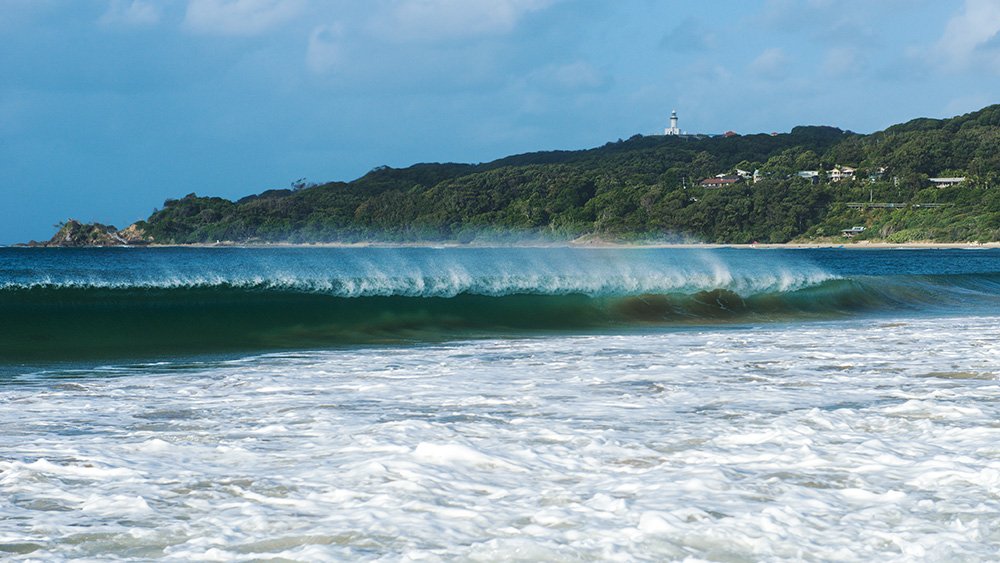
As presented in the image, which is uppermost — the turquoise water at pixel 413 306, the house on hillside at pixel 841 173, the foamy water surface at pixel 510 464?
the house on hillside at pixel 841 173

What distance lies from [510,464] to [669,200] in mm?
136518

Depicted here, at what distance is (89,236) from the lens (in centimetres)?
15125

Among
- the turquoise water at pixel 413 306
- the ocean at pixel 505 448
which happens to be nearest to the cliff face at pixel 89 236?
the turquoise water at pixel 413 306

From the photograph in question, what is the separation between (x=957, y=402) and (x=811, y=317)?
1303cm

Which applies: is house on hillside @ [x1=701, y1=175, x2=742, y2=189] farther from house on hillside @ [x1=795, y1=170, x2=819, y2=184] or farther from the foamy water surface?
the foamy water surface

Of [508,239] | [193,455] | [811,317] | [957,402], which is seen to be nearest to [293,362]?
[193,455]

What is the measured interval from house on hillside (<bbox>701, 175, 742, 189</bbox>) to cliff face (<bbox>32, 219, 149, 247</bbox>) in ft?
301

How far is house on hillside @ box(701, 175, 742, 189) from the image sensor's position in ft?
498

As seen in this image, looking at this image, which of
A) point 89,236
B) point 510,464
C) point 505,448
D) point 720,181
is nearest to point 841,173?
point 720,181

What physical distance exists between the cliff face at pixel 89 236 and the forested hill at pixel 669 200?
9.63 ft

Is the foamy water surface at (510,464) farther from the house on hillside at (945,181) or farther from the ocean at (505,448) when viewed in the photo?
the house on hillside at (945,181)

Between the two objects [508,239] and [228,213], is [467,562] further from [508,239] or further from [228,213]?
[228,213]

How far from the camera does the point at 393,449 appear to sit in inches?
233

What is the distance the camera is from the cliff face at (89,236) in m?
152
